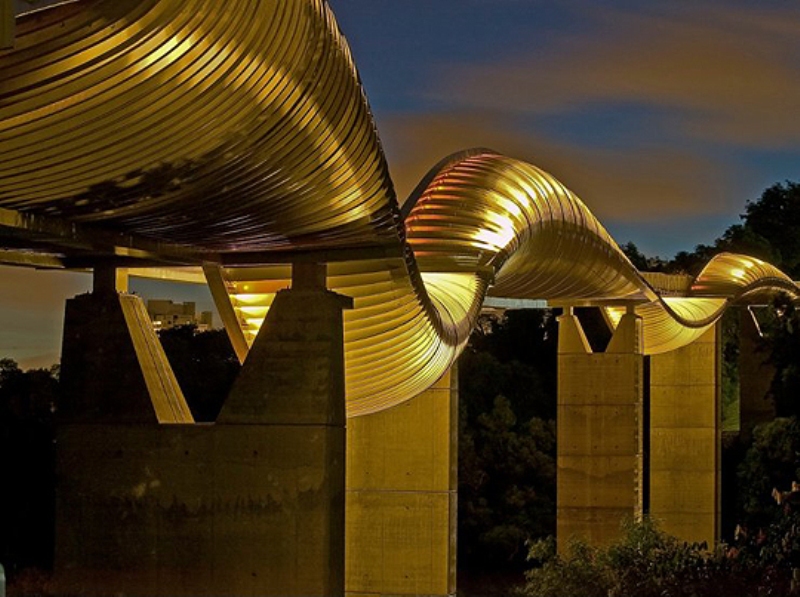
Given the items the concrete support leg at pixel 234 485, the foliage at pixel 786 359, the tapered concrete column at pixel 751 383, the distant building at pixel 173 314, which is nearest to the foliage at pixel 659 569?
the concrete support leg at pixel 234 485

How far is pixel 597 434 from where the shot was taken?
28.4 meters

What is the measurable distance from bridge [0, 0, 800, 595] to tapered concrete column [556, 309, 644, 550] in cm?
520

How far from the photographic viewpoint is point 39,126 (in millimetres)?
8312

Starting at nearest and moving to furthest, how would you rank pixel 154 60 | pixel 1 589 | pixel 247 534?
1. pixel 1 589
2. pixel 154 60
3. pixel 247 534

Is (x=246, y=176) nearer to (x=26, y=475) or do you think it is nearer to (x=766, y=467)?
(x=26, y=475)

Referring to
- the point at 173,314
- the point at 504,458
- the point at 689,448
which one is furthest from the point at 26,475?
the point at 504,458

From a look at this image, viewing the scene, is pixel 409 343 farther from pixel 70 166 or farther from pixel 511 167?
pixel 70 166

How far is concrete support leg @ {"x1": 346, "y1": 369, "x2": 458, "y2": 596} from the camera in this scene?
68.2ft

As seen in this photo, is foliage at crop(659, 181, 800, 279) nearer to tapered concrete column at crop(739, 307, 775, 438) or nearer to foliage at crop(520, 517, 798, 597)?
tapered concrete column at crop(739, 307, 775, 438)

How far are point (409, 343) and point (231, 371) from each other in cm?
2517

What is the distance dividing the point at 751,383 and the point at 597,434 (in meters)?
18.3

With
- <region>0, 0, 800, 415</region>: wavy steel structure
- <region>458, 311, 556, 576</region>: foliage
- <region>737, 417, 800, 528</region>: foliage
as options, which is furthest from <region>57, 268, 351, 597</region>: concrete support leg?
<region>458, 311, 556, 576</region>: foliage

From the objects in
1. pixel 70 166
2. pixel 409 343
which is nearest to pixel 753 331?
pixel 409 343

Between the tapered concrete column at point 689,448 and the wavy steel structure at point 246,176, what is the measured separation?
15.6 metres
